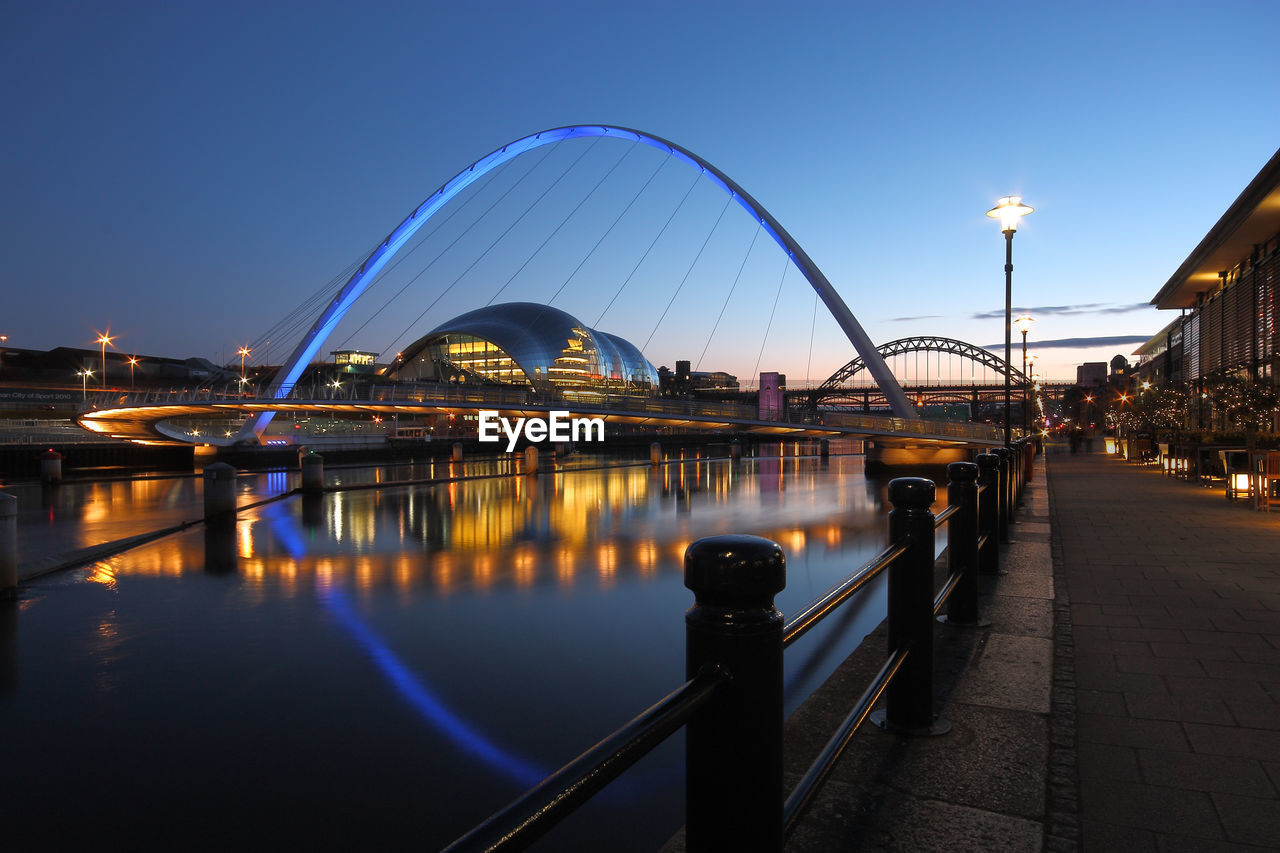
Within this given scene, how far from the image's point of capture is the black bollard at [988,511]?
7.23 meters

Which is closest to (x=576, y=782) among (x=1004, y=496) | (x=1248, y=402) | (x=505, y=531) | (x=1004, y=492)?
(x=1004, y=492)

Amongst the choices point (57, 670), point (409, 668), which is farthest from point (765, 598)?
point (57, 670)

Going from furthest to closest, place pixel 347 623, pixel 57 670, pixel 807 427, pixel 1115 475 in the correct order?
1. pixel 807 427
2. pixel 1115 475
3. pixel 347 623
4. pixel 57 670

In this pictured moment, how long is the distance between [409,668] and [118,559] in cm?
849

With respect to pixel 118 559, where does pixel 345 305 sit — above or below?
above

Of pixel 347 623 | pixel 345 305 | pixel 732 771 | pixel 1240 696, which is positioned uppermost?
pixel 345 305

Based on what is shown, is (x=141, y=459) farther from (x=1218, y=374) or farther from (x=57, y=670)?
(x=1218, y=374)

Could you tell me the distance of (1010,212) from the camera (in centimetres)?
1745

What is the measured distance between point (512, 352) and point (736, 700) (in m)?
93.7

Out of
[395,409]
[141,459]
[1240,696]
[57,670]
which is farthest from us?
[395,409]

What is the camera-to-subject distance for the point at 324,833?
453 centimetres

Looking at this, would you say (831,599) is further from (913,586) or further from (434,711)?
(434,711)

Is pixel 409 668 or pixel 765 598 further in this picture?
pixel 409 668

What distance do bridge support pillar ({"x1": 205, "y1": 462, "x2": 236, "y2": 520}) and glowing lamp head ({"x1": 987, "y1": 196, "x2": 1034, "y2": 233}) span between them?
1755cm
